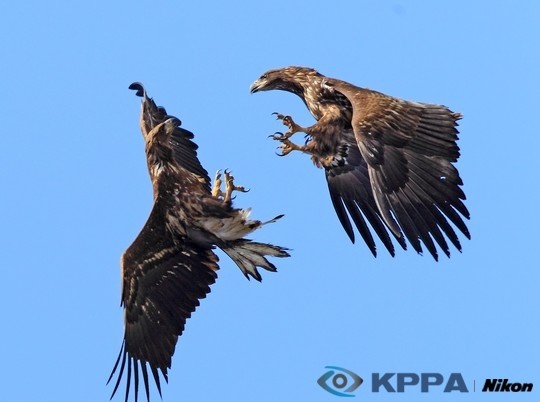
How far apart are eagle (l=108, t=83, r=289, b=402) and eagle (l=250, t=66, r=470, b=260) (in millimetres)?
1593

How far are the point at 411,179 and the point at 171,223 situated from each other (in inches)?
119

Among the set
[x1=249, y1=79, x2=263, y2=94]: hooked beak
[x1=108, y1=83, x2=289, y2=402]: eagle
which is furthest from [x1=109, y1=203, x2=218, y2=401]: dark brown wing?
[x1=249, y1=79, x2=263, y2=94]: hooked beak

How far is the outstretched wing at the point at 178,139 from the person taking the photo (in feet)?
85.7

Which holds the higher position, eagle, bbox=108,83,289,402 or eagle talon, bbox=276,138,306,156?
eagle talon, bbox=276,138,306,156

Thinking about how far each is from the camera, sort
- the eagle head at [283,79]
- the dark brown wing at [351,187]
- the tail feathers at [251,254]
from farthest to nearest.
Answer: the eagle head at [283,79]
the dark brown wing at [351,187]
the tail feathers at [251,254]

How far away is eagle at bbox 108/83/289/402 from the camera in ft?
78.2

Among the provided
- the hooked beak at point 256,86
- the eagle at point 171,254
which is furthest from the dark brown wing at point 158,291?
the hooked beak at point 256,86

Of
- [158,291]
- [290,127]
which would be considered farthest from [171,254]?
[290,127]

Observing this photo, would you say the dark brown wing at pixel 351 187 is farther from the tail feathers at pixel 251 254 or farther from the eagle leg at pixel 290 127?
the tail feathers at pixel 251 254

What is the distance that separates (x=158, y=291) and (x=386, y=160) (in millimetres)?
3313

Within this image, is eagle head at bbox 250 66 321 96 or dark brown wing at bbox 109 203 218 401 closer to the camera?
dark brown wing at bbox 109 203 218 401

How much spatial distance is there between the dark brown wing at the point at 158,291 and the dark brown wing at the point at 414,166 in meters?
2.36

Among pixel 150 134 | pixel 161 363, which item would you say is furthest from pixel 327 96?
pixel 161 363

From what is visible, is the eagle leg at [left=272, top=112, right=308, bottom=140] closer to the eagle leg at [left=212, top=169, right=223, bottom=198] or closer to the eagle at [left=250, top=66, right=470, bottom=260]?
the eagle at [left=250, top=66, right=470, bottom=260]
